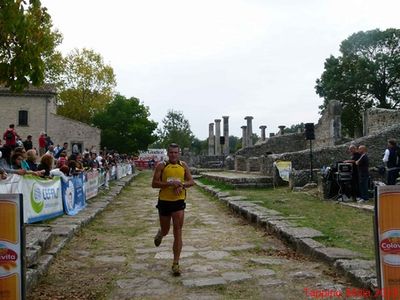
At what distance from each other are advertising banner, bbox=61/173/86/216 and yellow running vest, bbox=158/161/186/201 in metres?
5.53

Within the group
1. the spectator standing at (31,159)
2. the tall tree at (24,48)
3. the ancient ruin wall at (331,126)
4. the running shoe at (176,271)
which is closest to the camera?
the tall tree at (24,48)

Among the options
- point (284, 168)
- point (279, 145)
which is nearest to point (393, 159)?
point (284, 168)

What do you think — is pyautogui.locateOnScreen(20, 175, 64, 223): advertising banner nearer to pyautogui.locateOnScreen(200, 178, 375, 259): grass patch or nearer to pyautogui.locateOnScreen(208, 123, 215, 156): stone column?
pyautogui.locateOnScreen(200, 178, 375, 259): grass patch

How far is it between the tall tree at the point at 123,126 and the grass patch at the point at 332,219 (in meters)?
35.1

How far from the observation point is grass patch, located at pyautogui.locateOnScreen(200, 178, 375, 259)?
673 centimetres

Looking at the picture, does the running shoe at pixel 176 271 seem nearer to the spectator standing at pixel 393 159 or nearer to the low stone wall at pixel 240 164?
the spectator standing at pixel 393 159

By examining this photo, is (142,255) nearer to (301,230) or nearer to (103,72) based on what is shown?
(301,230)

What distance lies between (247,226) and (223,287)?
4781mm

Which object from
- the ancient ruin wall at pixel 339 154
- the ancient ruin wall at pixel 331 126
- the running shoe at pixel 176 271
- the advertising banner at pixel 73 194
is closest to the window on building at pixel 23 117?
the ancient ruin wall at pixel 331 126

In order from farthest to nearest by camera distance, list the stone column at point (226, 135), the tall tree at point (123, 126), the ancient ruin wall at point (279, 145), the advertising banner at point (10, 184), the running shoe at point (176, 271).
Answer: the tall tree at point (123, 126), the stone column at point (226, 135), the ancient ruin wall at point (279, 145), the advertising banner at point (10, 184), the running shoe at point (176, 271)

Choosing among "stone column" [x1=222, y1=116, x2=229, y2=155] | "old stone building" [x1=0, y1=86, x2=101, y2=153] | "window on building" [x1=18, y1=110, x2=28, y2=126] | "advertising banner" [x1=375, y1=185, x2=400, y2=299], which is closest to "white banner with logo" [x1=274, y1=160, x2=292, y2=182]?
"advertising banner" [x1=375, y1=185, x2=400, y2=299]

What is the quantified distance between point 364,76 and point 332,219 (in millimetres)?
41296

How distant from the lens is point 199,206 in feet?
45.9

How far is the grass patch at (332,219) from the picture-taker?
6.73 metres
